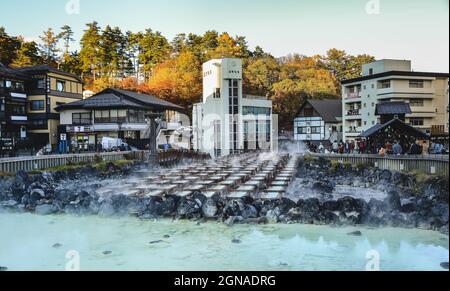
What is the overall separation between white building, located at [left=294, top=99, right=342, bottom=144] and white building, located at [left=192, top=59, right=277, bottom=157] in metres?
2.22

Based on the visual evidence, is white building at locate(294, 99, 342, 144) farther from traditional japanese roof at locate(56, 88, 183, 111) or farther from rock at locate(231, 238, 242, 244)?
rock at locate(231, 238, 242, 244)

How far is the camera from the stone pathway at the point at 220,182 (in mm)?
9656

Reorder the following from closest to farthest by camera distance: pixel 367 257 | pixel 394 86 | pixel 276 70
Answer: pixel 367 257 → pixel 394 86 → pixel 276 70

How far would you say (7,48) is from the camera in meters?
13.4

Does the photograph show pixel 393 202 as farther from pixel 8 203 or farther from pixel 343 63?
pixel 8 203

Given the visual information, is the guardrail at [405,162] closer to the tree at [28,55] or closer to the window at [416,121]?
the window at [416,121]

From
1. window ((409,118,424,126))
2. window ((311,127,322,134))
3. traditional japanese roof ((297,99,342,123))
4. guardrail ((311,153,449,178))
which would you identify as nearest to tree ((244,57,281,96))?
traditional japanese roof ((297,99,342,123))

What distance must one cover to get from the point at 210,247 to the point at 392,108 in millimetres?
8515

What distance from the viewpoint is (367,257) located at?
5.43 meters

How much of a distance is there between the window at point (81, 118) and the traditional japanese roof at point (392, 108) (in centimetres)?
1259

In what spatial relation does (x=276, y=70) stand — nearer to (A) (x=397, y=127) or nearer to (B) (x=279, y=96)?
(B) (x=279, y=96)

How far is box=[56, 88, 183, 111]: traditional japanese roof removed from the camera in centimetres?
1530
